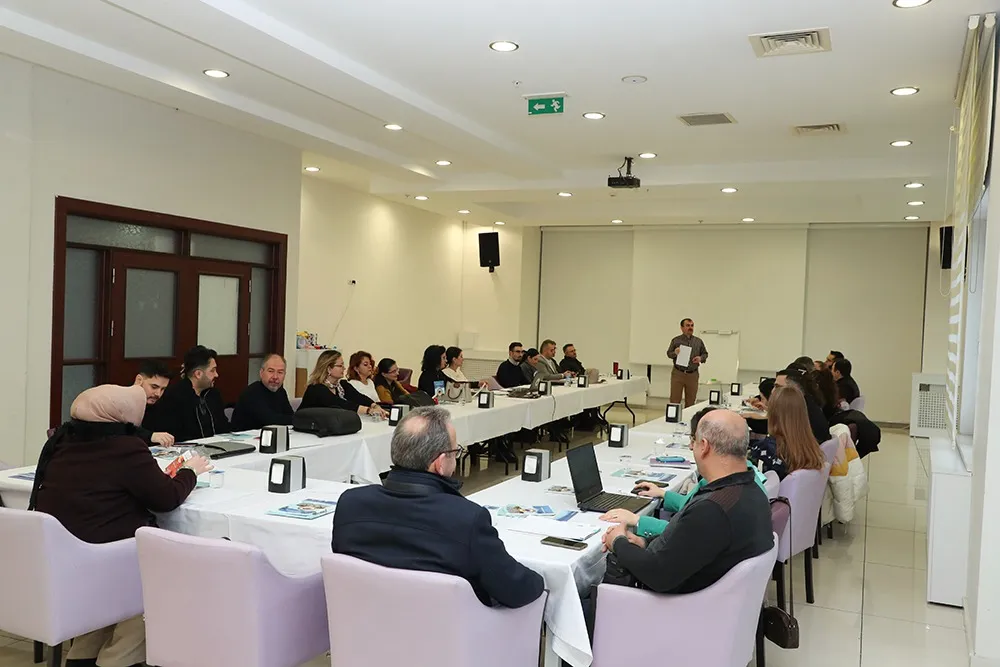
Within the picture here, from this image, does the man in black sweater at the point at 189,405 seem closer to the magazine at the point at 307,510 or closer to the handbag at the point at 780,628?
the magazine at the point at 307,510

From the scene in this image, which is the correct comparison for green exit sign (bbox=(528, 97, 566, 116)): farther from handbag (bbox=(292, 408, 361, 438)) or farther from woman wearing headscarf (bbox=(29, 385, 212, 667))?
woman wearing headscarf (bbox=(29, 385, 212, 667))

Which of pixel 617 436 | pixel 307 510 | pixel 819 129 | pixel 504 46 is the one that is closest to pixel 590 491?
pixel 307 510

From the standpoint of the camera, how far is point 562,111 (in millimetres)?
6375

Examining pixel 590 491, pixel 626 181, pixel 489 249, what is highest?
pixel 626 181

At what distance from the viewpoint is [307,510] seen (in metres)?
3.17

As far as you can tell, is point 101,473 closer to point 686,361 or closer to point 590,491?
point 590,491

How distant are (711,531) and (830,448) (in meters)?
2.80

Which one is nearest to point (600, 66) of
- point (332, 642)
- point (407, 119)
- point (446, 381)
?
point (407, 119)

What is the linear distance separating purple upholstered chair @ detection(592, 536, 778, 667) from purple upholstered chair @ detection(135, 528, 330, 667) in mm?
965

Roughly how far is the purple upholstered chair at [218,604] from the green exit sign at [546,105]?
14.8ft

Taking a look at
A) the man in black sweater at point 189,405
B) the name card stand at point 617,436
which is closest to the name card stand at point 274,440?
the man in black sweater at point 189,405

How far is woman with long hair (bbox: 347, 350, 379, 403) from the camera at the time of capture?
6.84 m

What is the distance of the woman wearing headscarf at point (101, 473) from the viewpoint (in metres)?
2.96

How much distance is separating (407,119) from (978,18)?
403 centimetres
